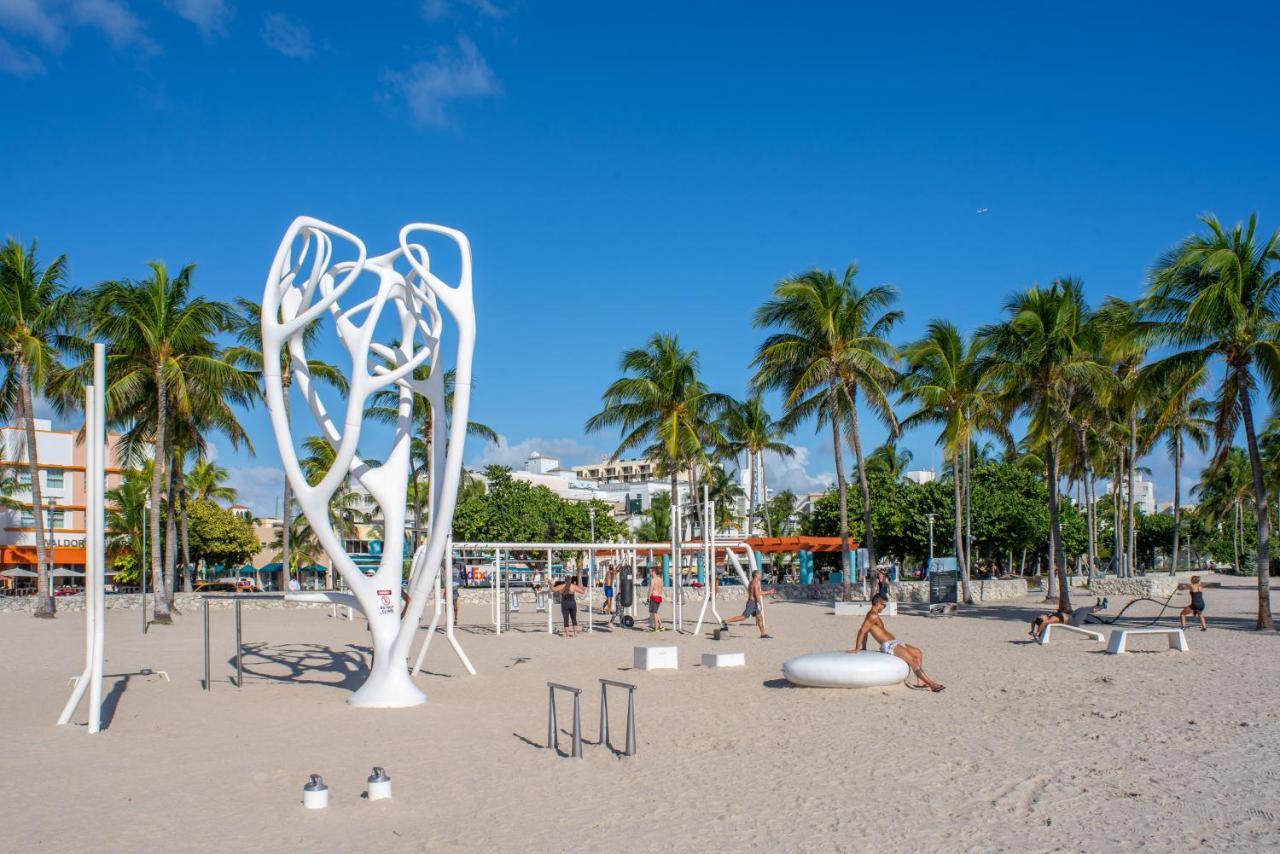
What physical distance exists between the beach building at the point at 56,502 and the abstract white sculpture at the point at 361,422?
4762 centimetres

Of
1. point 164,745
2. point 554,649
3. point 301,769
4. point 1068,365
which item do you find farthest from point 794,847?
point 1068,365

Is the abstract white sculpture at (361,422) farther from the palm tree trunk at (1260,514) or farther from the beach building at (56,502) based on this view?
the beach building at (56,502)

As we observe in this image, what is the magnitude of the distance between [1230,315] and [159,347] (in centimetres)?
2630

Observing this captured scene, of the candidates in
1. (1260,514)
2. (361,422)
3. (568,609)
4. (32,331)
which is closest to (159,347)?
(32,331)

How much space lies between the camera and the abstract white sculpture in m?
13.1

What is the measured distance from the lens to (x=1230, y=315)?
72.3 feet

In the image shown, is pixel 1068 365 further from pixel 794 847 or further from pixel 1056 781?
pixel 794 847

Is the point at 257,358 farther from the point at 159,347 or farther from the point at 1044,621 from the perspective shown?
the point at 1044,621

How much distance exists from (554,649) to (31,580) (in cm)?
4680

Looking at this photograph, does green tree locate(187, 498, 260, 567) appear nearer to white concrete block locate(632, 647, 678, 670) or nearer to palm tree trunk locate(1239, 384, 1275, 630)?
white concrete block locate(632, 647, 678, 670)

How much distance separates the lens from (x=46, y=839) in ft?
23.6

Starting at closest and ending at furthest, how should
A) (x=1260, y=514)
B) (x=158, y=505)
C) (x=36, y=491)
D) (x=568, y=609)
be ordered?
(x=1260, y=514) < (x=568, y=609) < (x=158, y=505) < (x=36, y=491)

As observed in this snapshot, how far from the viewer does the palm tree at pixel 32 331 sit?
28719 mm

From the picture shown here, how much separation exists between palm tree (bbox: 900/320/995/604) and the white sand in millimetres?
17994
